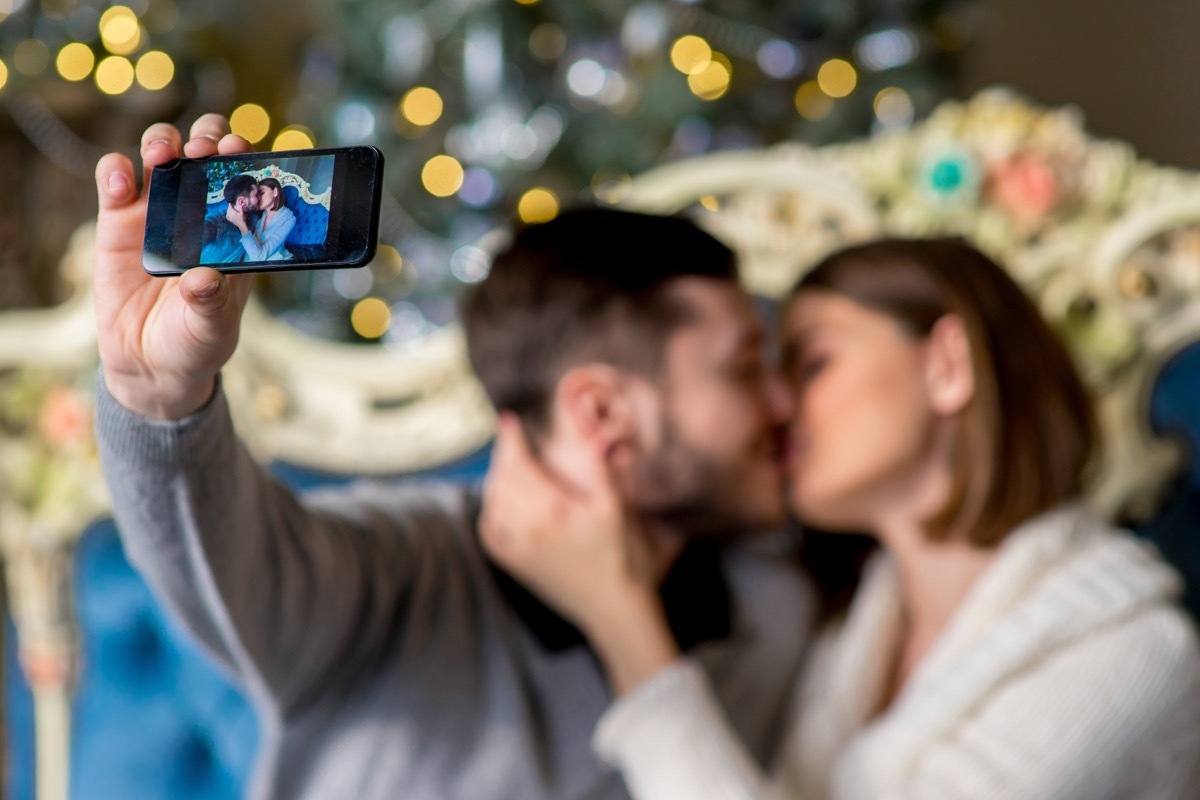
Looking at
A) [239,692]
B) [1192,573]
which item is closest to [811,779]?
[1192,573]

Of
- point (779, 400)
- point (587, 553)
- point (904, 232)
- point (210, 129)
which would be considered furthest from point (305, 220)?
point (904, 232)

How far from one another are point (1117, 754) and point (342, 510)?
700 mm

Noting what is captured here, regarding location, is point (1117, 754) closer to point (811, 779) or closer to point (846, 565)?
point (811, 779)

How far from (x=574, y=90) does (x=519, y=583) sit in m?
1.43

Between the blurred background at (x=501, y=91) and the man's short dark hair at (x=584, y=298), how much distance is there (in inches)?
21.6

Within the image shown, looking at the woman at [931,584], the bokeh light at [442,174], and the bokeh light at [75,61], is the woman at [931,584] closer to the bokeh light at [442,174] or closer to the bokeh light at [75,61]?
the bokeh light at [442,174]

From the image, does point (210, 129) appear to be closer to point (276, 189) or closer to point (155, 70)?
point (276, 189)

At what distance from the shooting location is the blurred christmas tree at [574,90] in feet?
7.51

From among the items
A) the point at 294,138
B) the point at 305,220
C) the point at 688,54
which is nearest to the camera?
the point at 305,220

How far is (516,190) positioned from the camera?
237 cm

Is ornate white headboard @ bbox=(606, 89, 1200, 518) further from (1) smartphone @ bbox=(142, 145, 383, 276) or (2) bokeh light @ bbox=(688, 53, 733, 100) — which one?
(2) bokeh light @ bbox=(688, 53, 733, 100)

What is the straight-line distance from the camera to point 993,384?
114cm

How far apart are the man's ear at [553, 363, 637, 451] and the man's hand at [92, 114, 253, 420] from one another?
417 mm

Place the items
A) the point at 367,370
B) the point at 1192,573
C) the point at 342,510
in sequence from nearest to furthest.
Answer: the point at 342,510, the point at 1192,573, the point at 367,370
